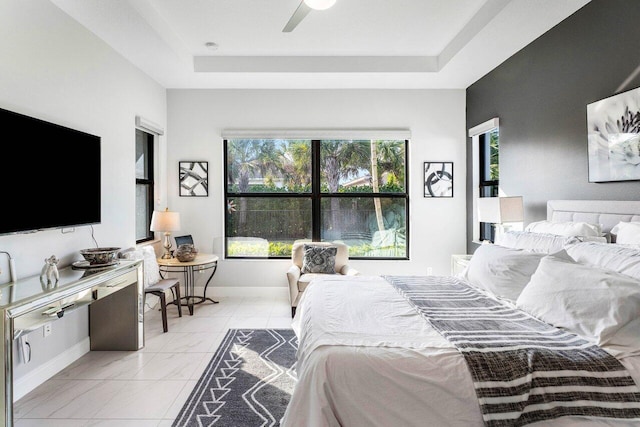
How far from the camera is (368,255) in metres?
5.04

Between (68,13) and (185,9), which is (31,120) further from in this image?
(185,9)

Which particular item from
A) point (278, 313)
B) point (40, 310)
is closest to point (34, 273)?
point (40, 310)

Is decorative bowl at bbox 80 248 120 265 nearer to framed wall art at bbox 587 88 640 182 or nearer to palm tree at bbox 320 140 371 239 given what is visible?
palm tree at bbox 320 140 371 239

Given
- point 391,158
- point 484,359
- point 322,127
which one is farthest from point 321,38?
point 484,359

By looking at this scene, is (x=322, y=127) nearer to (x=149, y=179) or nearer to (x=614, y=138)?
(x=149, y=179)

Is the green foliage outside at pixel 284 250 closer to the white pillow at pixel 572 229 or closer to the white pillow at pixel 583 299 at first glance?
the white pillow at pixel 572 229

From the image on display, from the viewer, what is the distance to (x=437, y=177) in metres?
4.91

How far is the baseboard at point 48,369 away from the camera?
245 cm

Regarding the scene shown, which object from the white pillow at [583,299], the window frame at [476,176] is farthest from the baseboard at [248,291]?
the white pillow at [583,299]

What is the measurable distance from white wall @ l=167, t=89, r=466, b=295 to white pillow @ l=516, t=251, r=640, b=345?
9.31 ft

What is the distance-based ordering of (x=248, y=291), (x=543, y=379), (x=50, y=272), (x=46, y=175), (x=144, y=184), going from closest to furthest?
(x=543, y=379)
(x=50, y=272)
(x=46, y=175)
(x=144, y=184)
(x=248, y=291)

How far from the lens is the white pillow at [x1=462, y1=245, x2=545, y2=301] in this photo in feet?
7.66

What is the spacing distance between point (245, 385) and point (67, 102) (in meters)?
2.58

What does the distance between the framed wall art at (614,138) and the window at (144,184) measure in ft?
14.7
